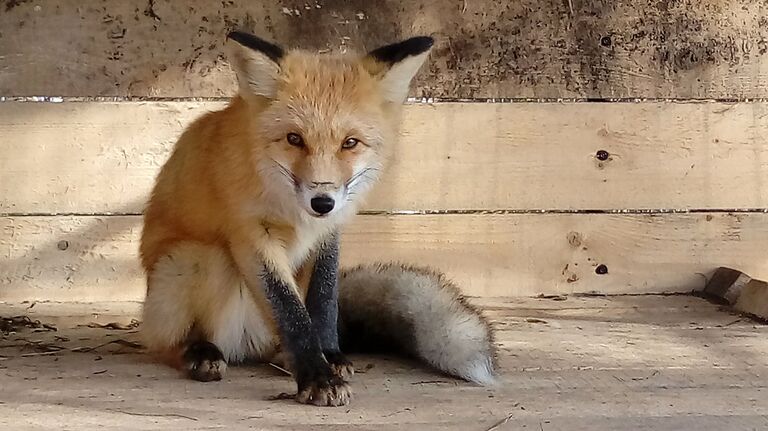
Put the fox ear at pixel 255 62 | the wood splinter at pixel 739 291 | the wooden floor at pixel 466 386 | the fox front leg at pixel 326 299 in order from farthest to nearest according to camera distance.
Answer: the wood splinter at pixel 739 291 < the fox front leg at pixel 326 299 < the fox ear at pixel 255 62 < the wooden floor at pixel 466 386

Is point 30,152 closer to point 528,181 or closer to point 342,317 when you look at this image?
point 342,317

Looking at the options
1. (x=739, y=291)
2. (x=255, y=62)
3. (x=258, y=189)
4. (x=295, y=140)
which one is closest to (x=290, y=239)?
(x=258, y=189)

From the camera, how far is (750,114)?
2.93 meters

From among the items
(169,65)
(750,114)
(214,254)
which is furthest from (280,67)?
(750,114)

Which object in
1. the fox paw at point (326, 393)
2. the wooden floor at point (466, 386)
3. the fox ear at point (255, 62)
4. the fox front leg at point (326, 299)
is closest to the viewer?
the wooden floor at point (466, 386)

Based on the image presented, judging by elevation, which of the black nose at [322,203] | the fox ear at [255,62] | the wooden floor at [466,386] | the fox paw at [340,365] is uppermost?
the fox ear at [255,62]

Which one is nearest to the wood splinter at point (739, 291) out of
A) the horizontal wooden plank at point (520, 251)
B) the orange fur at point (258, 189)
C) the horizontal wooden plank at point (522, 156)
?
the horizontal wooden plank at point (520, 251)

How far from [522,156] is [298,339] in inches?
49.9

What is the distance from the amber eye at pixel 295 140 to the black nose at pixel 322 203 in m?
0.13

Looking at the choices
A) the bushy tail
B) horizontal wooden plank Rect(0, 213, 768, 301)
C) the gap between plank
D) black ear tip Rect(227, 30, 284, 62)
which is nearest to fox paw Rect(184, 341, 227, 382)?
the bushy tail

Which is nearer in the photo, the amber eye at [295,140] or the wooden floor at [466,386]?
the wooden floor at [466,386]

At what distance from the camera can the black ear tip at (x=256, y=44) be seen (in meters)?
1.83

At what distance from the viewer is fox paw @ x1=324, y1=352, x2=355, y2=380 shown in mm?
1928

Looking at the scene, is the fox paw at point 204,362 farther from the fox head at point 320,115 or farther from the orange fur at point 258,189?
the fox head at point 320,115
